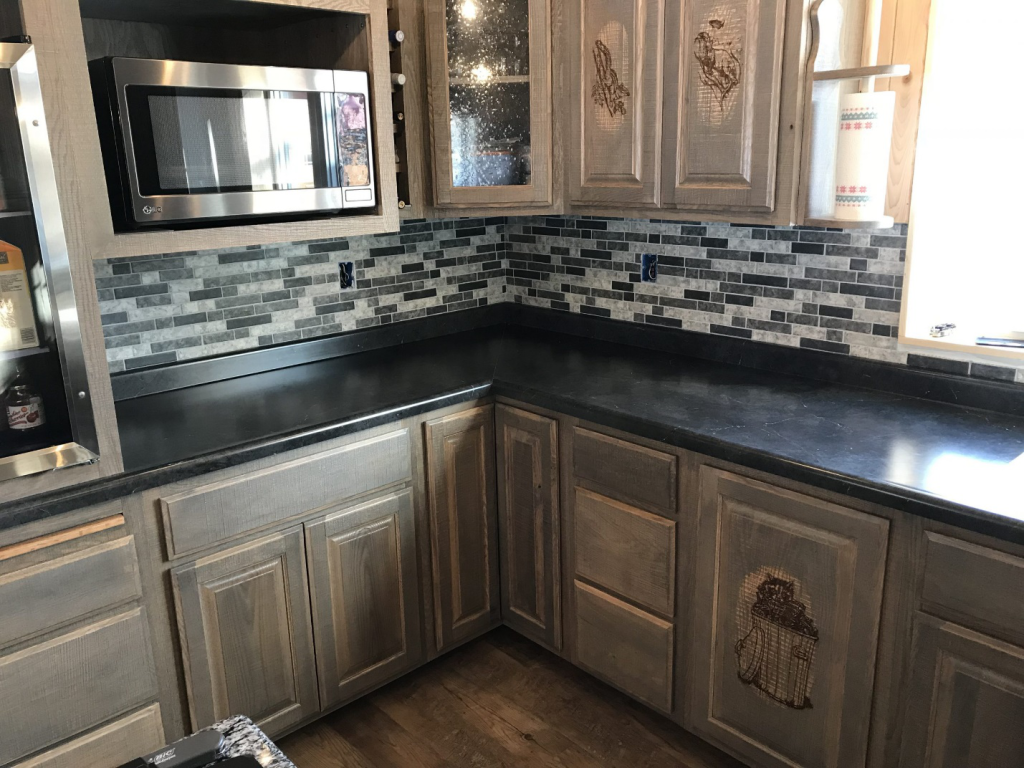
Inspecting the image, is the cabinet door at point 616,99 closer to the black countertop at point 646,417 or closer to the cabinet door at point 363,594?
the black countertop at point 646,417

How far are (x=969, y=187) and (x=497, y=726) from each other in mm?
1803

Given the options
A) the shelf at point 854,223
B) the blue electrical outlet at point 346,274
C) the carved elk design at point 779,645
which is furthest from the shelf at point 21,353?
the shelf at point 854,223

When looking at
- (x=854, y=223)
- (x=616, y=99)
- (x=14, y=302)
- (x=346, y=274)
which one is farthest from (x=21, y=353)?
(x=854, y=223)

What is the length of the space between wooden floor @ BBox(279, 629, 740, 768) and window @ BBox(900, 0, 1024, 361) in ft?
4.04

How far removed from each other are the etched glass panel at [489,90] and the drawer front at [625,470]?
0.82 m

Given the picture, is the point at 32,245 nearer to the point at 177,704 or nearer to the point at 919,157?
the point at 177,704

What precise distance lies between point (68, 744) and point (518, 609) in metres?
1.21

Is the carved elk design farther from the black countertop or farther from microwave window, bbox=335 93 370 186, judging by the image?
microwave window, bbox=335 93 370 186

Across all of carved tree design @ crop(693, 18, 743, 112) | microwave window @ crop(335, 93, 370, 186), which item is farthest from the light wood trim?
carved tree design @ crop(693, 18, 743, 112)

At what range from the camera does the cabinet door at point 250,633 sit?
1870 millimetres

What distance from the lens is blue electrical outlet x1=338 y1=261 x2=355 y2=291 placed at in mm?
2639

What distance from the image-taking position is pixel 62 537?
1.63m

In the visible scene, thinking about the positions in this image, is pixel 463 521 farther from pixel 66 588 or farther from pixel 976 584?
pixel 976 584

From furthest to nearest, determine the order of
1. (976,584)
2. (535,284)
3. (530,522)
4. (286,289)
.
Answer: (535,284)
(286,289)
(530,522)
(976,584)
